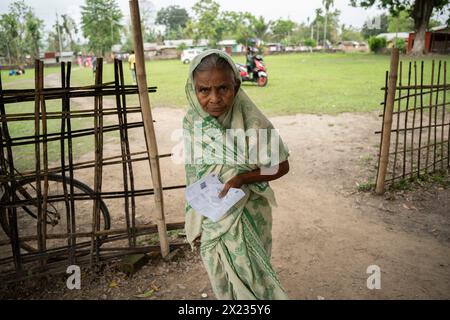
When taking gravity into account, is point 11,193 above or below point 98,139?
below

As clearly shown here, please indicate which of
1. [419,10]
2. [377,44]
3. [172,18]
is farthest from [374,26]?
[172,18]

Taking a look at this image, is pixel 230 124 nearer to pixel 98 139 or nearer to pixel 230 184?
pixel 230 184

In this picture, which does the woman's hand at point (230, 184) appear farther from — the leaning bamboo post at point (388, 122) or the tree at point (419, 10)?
the tree at point (419, 10)

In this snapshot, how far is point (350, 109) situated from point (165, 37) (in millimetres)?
83443

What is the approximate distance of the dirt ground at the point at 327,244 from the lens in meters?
2.60

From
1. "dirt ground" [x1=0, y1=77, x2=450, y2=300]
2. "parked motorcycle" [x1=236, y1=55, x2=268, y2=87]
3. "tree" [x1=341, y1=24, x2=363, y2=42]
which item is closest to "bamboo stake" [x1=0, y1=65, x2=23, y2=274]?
"dirt ground" [x1=0, y1=77, x2=450, y2=300]

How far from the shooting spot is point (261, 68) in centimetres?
1304

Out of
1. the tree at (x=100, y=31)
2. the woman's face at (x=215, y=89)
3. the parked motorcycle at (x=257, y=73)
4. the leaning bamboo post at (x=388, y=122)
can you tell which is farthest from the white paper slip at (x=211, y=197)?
the tree at (x=100, y=31)

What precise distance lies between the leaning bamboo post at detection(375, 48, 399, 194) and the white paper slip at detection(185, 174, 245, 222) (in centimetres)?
302

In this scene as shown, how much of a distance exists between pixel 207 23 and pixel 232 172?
52927mm

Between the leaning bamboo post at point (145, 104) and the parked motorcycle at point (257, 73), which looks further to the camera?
the parked motorcycle at point (257, 73)

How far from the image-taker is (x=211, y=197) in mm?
1642

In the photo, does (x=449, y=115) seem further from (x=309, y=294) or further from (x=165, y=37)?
(x=165, y=37)
